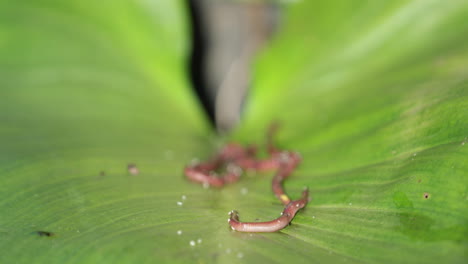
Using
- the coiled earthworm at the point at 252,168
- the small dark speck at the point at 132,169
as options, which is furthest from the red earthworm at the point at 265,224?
the small dark speck at the point at 132,169

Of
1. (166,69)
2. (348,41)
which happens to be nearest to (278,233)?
(348,41)

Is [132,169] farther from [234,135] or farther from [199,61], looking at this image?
[199,61]

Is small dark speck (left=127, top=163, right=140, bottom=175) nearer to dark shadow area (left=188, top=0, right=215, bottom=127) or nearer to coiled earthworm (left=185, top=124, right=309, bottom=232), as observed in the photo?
coiled earthworm (left=185, top=124, right=309, bottom=232)

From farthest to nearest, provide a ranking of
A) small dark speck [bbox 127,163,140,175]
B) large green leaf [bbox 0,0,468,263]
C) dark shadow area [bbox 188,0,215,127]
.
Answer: dark shadow area [bbox 188,0,215,127], small dark speck [bbox 127,163,140,175], large green leaf [bbox 0,0,468,263]

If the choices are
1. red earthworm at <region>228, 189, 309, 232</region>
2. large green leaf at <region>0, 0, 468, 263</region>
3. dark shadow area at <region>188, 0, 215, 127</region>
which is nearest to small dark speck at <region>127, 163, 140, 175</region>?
large green leaf at <region>0, 0, 468, 263</region>

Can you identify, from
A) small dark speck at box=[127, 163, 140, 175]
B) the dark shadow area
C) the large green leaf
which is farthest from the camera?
the dark shadow area

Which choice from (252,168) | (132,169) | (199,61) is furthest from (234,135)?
(199,61)

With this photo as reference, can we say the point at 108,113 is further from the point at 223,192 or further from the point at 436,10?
the point at 436,10

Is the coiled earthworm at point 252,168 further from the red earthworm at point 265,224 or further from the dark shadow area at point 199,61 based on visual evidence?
the dark shadow area at point 199,61
